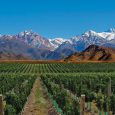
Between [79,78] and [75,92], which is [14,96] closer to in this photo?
[75,92]

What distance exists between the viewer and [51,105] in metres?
42.1

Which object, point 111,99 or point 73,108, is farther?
point 111,99

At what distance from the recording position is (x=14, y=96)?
3869 centimetres

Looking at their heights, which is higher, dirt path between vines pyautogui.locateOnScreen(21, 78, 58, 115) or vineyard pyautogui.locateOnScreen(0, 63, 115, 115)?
vineyard pyautogui.locateOnScreen(0, 63, 115, 115)

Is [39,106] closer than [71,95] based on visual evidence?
Yes

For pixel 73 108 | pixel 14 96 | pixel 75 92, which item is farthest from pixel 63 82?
pixel 73 108

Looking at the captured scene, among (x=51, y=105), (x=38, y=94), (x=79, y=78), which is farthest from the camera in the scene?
(x=79, y=78)

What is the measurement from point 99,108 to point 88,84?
1928 centimetres

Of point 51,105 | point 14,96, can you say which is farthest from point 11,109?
point 51,105

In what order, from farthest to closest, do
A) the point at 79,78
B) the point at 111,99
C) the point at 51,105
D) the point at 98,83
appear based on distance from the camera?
the point at 79,78
the point at 98,83
the point at 51,105
the point at 111,99

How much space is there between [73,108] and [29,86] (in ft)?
63.4

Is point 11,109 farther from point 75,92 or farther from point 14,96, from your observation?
point 75,92

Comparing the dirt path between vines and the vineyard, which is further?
the dirt path between vines

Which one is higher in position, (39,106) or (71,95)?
(71,95)
